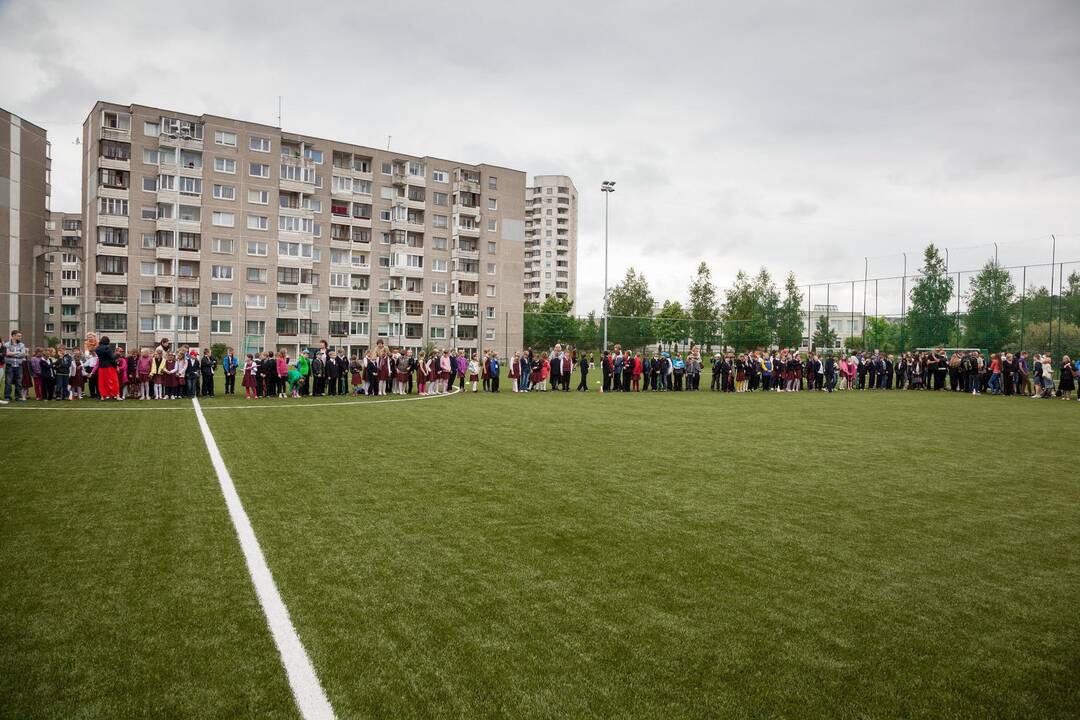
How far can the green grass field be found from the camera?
126 inches

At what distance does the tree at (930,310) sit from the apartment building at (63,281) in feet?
279

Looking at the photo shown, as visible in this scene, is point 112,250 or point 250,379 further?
point 112,250

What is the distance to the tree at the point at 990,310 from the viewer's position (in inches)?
1356

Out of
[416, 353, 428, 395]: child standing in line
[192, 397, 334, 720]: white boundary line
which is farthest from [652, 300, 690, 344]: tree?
[192, 397, 334, 720]: white boundary line

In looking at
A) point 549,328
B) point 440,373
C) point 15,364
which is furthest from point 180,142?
point 440,373

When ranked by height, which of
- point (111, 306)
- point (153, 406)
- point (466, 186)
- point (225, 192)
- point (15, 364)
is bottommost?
point (153, 406)

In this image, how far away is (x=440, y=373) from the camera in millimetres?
24578

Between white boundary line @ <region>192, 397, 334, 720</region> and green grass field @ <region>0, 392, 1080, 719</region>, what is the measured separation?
0.06 m

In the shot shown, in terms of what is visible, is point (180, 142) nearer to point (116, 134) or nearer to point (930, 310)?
point (116, 134)

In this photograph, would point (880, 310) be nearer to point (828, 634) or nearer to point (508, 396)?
point (508, 396)

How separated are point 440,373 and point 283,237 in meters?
41.4

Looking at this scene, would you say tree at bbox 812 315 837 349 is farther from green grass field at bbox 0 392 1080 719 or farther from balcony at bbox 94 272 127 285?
balcony at bbox 94 272 127 285

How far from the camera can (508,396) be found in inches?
912

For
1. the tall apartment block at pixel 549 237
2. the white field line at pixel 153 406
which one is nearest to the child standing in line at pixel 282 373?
the white field line at pixel 153 406
